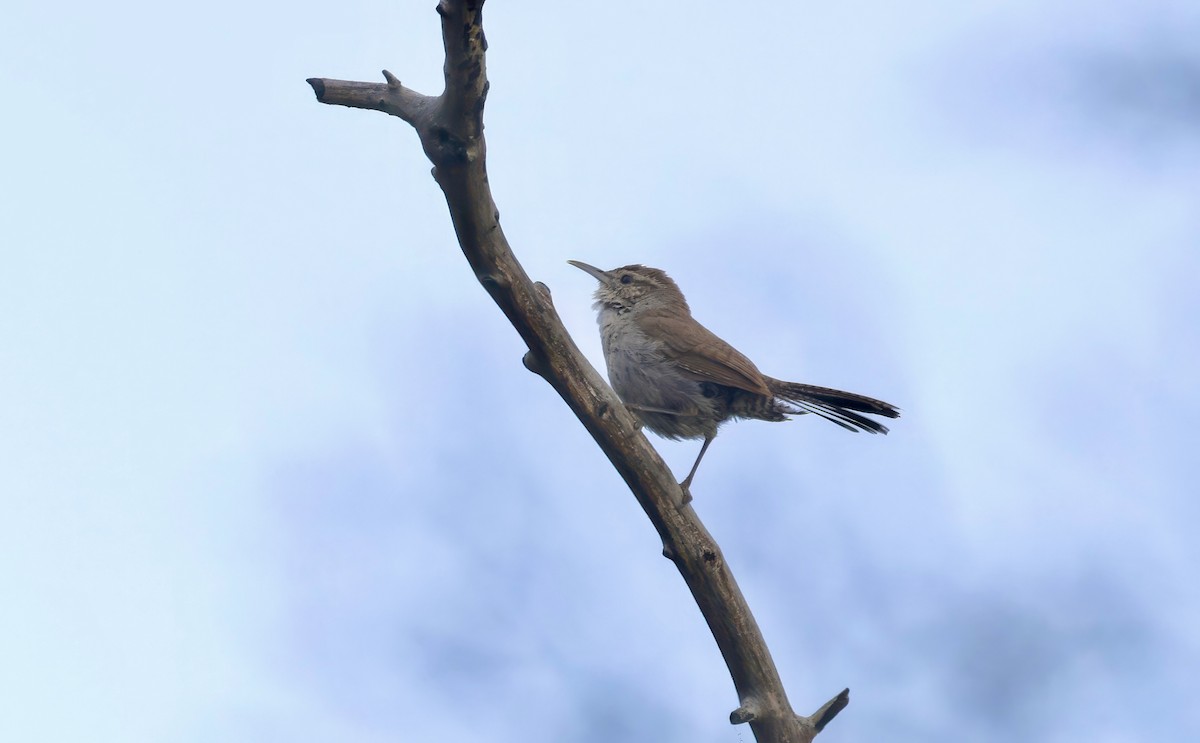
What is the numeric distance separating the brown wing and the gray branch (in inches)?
32.0

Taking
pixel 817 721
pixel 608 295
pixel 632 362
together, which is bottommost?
pixel 817 721

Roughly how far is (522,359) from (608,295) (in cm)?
158

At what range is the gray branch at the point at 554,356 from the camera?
11.6ft

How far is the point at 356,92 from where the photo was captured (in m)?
3.92

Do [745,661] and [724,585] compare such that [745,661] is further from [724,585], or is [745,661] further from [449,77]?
[449,77]

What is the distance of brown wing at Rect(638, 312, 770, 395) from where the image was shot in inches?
196

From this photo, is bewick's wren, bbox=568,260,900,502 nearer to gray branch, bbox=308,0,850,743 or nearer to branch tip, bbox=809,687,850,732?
gray branch, bbox=308,0,850,743

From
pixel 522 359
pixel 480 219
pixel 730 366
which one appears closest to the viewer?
pixel 480 219

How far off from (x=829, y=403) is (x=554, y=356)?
5.88ft

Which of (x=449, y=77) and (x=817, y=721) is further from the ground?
(x=449, y=77)

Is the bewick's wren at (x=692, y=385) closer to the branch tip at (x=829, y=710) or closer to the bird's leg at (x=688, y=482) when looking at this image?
the bird's leg at (x=688, y=482)

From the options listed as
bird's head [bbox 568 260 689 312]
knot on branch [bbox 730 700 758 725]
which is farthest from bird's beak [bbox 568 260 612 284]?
knot on branch [bbox 730 700 758 725]

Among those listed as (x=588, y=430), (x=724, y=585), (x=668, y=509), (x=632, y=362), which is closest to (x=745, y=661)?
(x=724, y=585)

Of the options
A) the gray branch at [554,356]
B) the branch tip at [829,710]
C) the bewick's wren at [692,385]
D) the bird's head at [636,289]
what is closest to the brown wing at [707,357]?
the bewick's wren at [692,385]
